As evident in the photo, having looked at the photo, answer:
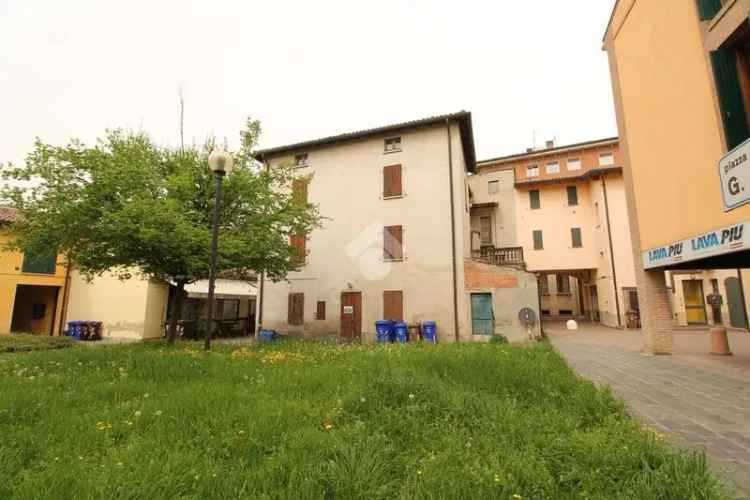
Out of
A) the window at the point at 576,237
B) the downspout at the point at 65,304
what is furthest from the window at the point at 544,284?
the downspout at the point at 65,304

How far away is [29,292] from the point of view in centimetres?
2020

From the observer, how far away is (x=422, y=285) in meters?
15.5

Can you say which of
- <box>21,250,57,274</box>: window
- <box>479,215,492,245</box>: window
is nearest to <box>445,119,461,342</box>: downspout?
<box>479,215,492,245</box>: window

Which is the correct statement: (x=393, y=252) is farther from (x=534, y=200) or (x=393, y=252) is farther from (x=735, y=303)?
(x=735, y=303)

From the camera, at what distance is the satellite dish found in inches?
580

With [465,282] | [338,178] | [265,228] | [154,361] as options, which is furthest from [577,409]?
[338,178]

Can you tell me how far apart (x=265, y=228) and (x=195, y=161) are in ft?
9.87

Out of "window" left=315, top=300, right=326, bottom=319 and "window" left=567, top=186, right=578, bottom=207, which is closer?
"window" left=315, top=300, right=326, bottom=319

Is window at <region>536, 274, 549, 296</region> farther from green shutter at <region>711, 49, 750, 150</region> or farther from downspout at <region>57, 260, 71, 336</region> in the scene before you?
downspout at <region>57, 260, 71, 336</region>

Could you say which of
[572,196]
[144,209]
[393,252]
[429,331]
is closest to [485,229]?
[572,196]

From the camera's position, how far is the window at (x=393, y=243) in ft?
52.8

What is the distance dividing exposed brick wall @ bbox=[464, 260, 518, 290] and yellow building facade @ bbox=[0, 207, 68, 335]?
761 inches

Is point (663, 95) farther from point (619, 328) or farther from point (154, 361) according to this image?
point (619, 328)

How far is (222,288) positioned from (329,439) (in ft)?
60.3
